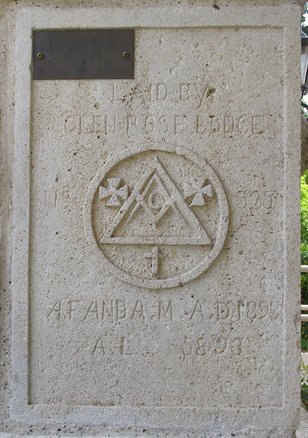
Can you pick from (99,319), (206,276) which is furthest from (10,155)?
(206,276)

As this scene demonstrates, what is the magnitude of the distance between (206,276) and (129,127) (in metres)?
0.90

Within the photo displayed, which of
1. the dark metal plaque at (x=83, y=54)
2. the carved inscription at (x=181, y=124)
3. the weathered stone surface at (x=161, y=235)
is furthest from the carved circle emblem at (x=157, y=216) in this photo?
the dark metal plaque at (x=83, y=54)

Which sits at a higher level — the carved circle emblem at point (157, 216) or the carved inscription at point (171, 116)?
the carved inscription at point (171, 116)

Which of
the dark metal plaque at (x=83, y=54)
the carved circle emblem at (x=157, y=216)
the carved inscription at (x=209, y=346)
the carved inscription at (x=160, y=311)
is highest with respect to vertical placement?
the dark metal plaque at (x=83, y=54)

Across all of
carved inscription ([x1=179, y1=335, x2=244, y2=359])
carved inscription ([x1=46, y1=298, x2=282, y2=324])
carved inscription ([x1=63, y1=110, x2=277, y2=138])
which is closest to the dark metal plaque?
carved inscription ([x1=63, y1=110, x2=277, y2=138])

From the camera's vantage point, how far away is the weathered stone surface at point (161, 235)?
104 inches

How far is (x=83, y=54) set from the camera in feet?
9.03

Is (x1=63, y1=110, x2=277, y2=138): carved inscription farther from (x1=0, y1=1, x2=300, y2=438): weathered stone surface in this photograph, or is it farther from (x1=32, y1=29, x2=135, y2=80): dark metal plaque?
(x1=32, y1=29, x2=135, y2=80): dark metal plaque

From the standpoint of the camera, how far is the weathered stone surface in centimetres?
264

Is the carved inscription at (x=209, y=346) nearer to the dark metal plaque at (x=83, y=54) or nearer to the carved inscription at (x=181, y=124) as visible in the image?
the carved inscription at (x=181, y=124)

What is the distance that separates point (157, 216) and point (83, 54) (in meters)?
0.98

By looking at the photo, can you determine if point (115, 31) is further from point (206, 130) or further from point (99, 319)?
point (99, 319)

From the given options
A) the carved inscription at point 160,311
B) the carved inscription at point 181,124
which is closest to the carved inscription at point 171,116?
the carved inscription at point 181,124

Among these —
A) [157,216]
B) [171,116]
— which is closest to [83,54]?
[171,116]
